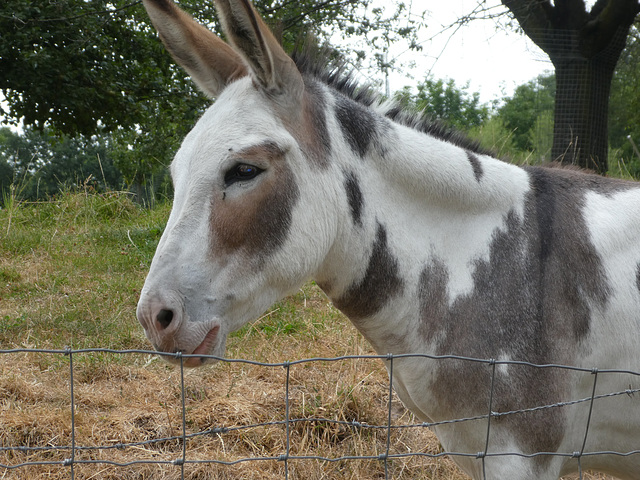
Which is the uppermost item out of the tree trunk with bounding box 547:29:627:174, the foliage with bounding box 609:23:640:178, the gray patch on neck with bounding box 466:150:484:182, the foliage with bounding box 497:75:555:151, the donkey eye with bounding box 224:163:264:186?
the foliage with bounding box 497:75:555:151

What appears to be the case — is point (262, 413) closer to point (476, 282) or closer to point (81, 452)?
point (81, 452)

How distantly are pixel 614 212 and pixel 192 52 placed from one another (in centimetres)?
167

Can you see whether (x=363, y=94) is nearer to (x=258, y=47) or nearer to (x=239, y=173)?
(x=258, y=47)

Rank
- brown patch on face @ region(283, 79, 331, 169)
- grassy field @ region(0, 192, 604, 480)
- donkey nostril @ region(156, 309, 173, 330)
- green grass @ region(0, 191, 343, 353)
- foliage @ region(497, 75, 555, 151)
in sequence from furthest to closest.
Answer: foliage @ region(497, 75, 555, 151)
green grass @ region(0, 191, 343, 353)
grassy field @ region(0, 192, 604, 480)
brown patch on face @ region(283, 79, 331, 169)
donkey nostril @ region(156, 309, 173, 330)

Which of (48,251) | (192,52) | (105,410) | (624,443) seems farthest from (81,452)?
(48,251)

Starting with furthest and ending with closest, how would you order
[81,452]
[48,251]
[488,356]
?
[48,251] < [81,452] < [488,356]

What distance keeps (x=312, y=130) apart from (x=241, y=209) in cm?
39

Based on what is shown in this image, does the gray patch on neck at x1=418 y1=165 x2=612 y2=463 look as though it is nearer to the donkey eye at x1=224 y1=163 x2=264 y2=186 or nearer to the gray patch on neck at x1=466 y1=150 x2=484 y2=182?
the gray patch on neck at x1=466 y1=150 x2=484 y2=182

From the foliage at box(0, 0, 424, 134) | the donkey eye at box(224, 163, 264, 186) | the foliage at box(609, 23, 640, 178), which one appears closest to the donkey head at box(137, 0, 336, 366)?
the donkey eye at box(224, 163, 264, 186)

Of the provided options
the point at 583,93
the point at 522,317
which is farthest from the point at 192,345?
the point at 583,93

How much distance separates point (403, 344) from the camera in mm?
1984

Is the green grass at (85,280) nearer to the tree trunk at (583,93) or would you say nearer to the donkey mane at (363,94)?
the donkey mane at (363,94)

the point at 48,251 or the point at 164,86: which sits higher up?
the point at 164,86

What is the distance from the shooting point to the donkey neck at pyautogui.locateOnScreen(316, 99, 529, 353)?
193 cm
